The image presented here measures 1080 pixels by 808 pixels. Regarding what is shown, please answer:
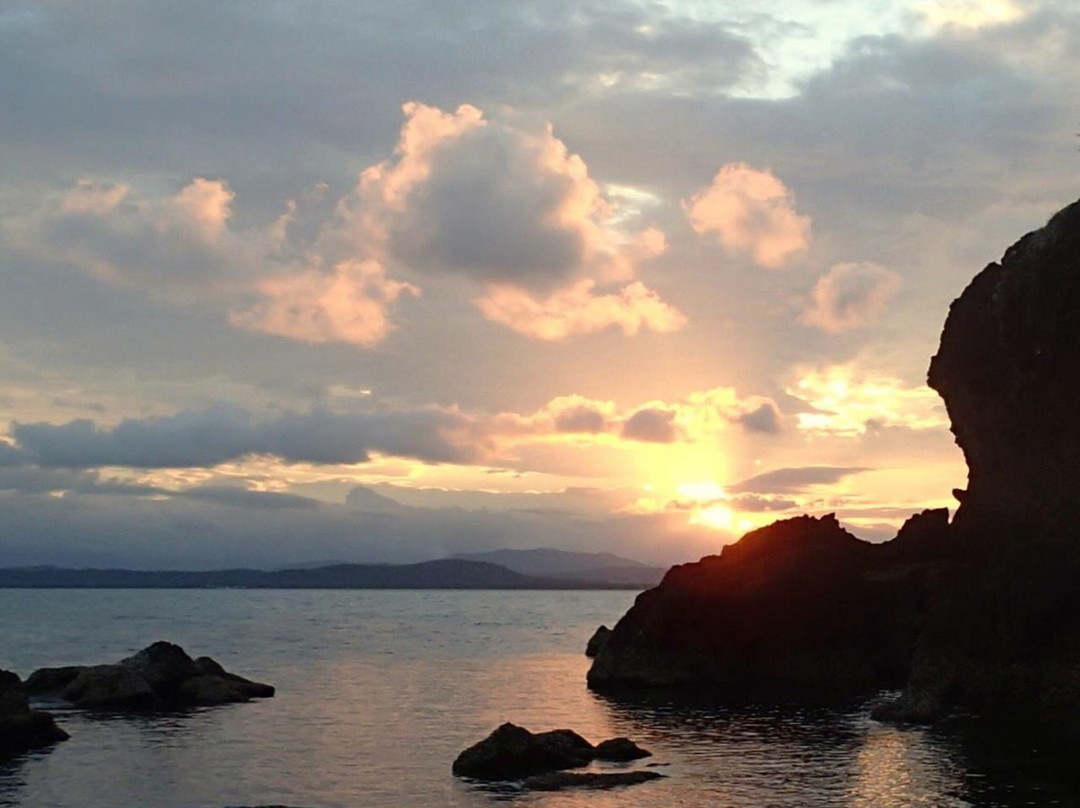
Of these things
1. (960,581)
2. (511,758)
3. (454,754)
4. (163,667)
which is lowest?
(454,754)

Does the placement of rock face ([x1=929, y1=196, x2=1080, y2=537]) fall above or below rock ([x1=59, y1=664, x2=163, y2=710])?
above

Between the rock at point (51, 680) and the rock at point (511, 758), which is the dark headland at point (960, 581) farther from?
the rock at point (51, 680)

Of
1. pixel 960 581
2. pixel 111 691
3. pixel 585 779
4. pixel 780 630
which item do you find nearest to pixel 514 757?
pixel 585 779

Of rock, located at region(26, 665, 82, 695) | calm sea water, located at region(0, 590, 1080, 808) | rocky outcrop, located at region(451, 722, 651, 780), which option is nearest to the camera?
calm sea water, located at region(0, 590, 1080, 808)

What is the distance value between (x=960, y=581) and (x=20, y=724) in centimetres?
4512

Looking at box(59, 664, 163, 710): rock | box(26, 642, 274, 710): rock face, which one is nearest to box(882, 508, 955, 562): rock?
box(26, 642, 274, 710): rock face

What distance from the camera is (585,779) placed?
40.8 meters

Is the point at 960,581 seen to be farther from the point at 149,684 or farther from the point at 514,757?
the point at 149,684

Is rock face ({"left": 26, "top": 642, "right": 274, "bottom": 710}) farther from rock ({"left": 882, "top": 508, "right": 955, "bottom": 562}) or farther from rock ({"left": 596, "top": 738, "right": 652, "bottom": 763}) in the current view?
rock ({"left": 882, "top": 508, "right": 955, "bottom": 562})

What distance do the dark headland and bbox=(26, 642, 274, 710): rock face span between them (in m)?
24.4

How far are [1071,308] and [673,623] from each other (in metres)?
31.3

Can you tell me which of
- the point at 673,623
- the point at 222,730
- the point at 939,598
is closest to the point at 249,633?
the point at 673,623

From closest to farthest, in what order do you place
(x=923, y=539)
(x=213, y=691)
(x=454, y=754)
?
1. (x=454, y=754)
2. (x=213, y=691)
3. (x=923, y=539)

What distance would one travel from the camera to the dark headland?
182ft
